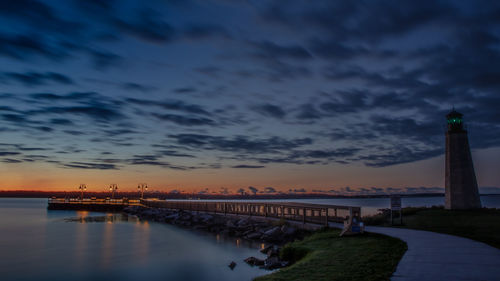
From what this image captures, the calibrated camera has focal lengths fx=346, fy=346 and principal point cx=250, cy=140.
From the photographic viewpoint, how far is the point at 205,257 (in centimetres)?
2311

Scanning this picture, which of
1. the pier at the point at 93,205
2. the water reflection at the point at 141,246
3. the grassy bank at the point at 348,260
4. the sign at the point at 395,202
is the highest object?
the sign at the point at 395,202

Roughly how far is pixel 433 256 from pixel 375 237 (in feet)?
16.6

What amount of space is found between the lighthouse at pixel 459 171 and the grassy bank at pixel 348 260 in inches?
780

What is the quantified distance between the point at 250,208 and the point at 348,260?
27.0 m

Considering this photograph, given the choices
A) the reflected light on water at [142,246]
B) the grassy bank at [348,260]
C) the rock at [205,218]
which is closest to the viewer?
the grassy bank at [348,260]

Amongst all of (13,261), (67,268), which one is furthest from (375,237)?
(13,261)

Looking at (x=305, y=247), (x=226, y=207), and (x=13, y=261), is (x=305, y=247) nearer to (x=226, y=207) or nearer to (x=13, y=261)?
(x=13, y=261)

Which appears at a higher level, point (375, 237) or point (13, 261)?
point (375, 237)

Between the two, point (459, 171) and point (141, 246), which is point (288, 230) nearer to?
point (141, 246)

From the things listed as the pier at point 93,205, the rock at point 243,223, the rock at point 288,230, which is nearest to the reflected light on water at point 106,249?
the rock at point 243,223

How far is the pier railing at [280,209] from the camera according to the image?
24533 millimetres

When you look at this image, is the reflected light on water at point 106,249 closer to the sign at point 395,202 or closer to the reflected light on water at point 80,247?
the reflected light on water at point 80,247

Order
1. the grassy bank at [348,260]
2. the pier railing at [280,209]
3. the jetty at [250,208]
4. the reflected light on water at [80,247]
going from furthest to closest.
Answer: the jetty at [250,208], the pier railing at [280,209], the reflected light on water at [80,247], the grassy bank at [348,260]

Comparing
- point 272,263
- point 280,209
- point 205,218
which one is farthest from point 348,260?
point 205,218
